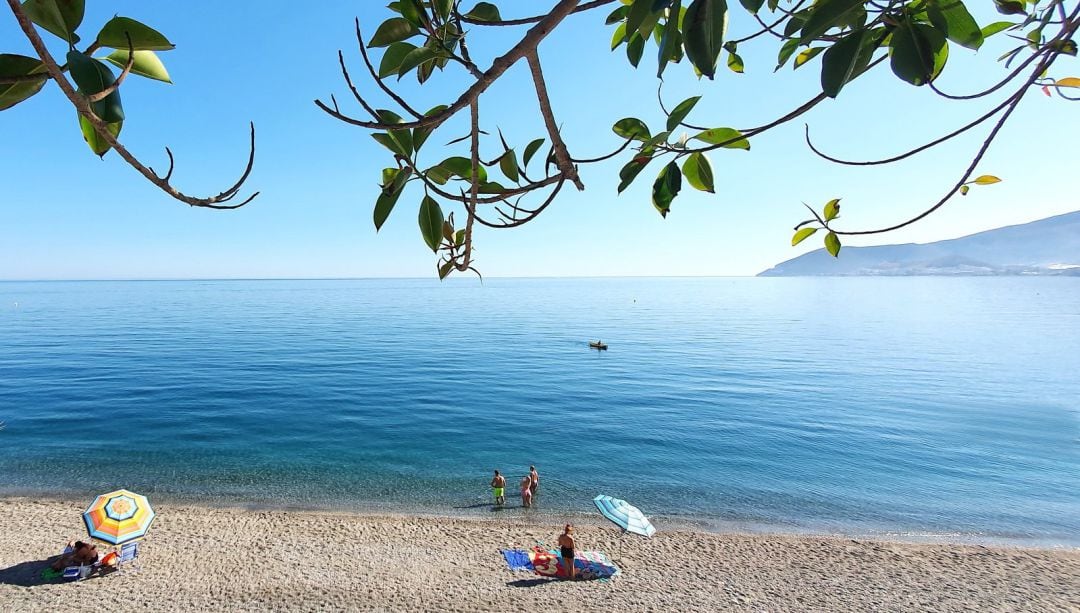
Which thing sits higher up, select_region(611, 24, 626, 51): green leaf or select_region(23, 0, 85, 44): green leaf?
select_region(611, 24, 626, 51): green leaf

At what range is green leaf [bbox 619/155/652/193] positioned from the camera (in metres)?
1.00

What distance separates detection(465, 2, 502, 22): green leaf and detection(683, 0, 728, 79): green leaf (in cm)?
57

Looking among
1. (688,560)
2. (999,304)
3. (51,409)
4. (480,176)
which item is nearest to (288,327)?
(51,409)

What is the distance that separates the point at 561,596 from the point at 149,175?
13.9 meters

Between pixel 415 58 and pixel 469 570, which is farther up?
pixel 415 58

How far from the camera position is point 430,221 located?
1.17 meters

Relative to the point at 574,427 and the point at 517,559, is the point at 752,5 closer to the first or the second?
the point at 517,559

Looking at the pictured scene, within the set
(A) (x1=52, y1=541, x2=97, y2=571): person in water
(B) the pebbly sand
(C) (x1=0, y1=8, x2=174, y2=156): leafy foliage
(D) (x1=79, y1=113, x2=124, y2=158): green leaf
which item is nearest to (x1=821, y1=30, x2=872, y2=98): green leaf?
(C) (x1=0, y1=8, x2=174, y2=156): leafy foliage

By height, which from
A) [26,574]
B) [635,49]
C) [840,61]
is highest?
[635,49]

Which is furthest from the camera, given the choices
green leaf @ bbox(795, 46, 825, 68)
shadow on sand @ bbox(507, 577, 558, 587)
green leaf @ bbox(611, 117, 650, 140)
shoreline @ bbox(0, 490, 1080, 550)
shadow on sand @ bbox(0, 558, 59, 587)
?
shoreline @ bbox(0, 490, 1080, 550)

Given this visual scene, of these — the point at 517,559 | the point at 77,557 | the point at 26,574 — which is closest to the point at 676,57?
the point at 517,559

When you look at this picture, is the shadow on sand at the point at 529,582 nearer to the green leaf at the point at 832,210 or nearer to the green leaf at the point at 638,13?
the green leaf at the point at 832,210

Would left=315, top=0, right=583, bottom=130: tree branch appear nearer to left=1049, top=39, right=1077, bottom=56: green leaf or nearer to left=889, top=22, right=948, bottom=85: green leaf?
left=889, top=22, right=948, bottom=85: green leaf

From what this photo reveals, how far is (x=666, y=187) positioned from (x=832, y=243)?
1.52 ft
